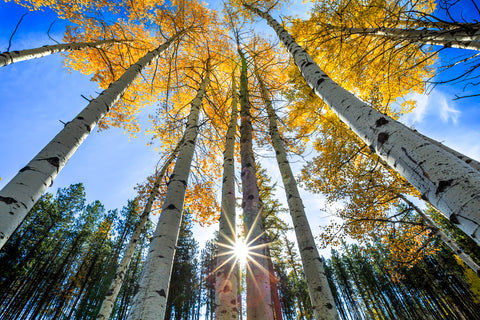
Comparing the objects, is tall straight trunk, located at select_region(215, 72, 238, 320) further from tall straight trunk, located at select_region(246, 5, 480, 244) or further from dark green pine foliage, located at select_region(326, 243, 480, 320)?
dark green pine foliage, located at select_region(326, 243, 480, 320)

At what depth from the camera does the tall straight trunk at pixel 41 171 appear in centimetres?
131

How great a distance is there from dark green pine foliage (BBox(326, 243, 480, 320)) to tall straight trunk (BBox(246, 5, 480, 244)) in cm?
1588

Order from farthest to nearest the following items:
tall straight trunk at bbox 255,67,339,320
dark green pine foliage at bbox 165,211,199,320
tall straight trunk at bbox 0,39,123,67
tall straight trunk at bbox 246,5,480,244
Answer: dark green pine foliage at bbox 165,211,199,320, tall straight trunk at bbox 0,39,123,67, tall straight trunk at bbox 255,67,339,320, tall straight trunk at bbox 246,5,480,244

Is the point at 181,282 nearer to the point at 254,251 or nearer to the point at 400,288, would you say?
the point at 254,251

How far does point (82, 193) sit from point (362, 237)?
2724 cm

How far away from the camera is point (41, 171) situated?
1628mm

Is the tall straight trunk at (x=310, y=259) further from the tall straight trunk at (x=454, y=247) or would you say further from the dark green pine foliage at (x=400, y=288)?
the dark green pine foliage at (x=400, y=288)

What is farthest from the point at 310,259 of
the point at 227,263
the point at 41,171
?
the point at 41,171

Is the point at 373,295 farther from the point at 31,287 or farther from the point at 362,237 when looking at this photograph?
the point at 31,287

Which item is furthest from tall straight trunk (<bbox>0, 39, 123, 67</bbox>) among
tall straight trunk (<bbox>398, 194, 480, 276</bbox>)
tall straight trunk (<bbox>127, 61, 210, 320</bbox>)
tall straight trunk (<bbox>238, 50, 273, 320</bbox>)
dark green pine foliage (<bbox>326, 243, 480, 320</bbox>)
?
dark green pine foliage (<bbox>326, 243, 480, 320</bbox>)

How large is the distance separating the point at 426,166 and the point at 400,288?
113 feet

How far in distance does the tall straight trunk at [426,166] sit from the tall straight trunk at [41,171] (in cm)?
254

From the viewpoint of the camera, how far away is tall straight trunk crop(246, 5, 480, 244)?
810 millimetres

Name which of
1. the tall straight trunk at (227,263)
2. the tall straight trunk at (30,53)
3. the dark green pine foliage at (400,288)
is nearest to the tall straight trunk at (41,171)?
the tall straight trunk at (30,53)
